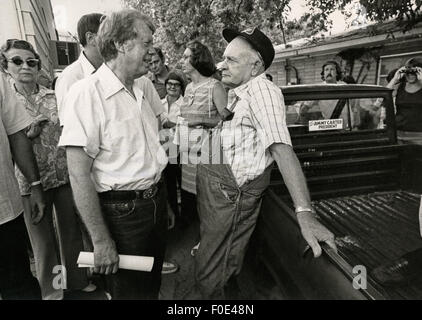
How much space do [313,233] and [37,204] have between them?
5.96 ft

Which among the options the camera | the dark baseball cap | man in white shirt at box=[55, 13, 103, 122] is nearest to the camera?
the dark baseball cap

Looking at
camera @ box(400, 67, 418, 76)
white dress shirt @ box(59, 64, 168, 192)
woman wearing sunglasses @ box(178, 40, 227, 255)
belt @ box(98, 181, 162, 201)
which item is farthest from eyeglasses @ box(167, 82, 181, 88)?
camera @ box(400, 67, 418, 76)

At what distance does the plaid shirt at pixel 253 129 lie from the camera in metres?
1.64

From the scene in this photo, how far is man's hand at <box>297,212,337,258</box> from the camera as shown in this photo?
1348 millimetres

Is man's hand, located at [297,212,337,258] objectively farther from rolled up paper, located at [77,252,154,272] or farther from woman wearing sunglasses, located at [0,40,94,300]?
woman wearing sunglasses, located at [0,40,94,300]

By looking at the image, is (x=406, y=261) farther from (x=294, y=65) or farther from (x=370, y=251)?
(x=294, y=65)

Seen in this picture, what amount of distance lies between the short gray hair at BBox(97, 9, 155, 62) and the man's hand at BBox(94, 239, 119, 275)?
1018mm

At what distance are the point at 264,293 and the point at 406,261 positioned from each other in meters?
0.98

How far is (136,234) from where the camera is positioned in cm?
176

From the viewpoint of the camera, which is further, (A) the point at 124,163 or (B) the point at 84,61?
(B) the point at 84,61

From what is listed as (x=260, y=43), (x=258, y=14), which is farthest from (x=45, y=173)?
(x=258, y=14)

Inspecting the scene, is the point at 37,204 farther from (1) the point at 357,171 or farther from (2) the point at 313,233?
(1) the point at 357,171

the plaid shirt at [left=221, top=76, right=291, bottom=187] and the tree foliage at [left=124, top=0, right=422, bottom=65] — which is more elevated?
the tree foliage at [left=124, top=0, right=422, bottom=65]
